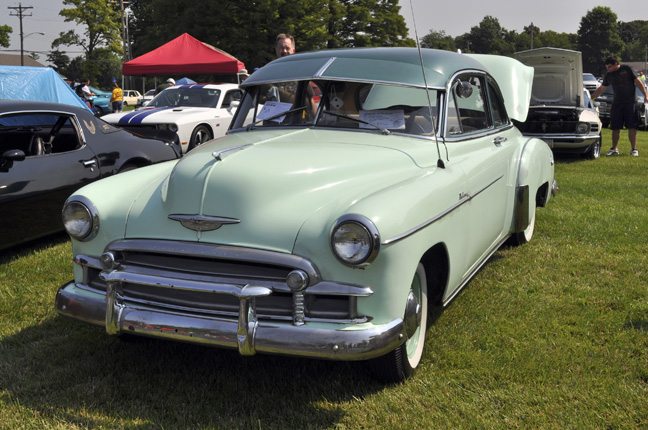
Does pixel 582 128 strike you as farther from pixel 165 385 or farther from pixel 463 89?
pixel 165 385

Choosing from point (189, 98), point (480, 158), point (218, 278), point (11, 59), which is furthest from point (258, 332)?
point (11, 59)

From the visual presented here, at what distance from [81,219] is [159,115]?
8.05 m

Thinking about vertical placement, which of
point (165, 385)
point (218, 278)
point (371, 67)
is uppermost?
point (371, 67)

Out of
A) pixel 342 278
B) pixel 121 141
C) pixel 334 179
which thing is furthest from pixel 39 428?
pixel 121 141

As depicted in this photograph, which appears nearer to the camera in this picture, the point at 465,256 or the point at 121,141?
the point at 465,256

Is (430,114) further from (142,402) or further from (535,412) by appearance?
(142,402)

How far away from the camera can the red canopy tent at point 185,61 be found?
1792 centimetres

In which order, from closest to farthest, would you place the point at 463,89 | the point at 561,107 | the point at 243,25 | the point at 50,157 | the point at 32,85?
the point at 463,89 → the point at 50,157 → the point at 561,107 → the point at 32,85 → the point at 243,25

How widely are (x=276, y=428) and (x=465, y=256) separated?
1.54 m

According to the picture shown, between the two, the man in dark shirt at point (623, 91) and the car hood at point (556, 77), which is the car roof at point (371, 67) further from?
the man in dark shirt at point (623, 91)

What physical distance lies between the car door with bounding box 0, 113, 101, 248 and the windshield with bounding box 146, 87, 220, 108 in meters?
5.77

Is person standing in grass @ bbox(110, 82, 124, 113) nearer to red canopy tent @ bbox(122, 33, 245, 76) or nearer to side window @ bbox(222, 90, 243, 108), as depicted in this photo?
red canopy tent @ bbox(122, 33, 245, 76)

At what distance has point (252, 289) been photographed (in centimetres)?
284

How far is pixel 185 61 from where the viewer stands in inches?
718
